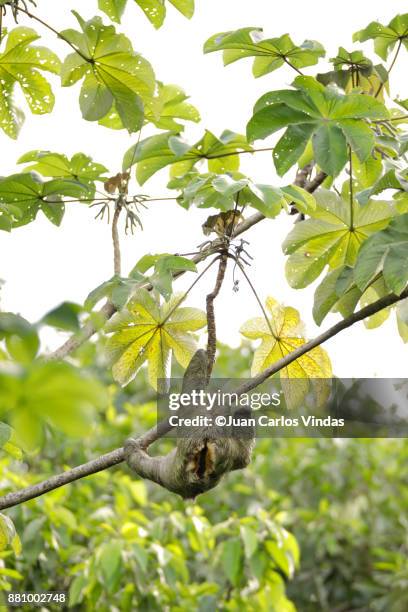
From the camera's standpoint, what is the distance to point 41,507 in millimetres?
2172

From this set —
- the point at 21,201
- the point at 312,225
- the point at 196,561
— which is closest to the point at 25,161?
the point at 21,201

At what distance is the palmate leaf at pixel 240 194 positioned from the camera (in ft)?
3.29

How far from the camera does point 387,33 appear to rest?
4.24 ft

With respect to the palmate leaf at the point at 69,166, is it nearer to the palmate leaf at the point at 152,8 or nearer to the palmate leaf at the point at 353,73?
the palmate leaf at the point at 152,8

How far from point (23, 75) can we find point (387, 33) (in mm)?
566

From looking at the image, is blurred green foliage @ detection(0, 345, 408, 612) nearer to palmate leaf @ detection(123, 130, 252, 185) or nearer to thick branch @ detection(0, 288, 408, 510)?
thick branch @ detection(0, 288, 408, 510)

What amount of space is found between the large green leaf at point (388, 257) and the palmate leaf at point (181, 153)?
400 mm

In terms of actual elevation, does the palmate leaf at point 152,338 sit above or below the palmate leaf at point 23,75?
below

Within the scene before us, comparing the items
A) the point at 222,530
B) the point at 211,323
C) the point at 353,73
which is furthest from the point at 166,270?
the point at 222,530

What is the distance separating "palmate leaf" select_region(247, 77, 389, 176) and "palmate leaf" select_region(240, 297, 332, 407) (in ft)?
0.93

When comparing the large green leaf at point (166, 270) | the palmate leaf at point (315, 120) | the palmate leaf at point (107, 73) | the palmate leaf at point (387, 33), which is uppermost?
the palmate leaf at point (387, 33)

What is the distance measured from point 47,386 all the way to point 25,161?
3.76 ft

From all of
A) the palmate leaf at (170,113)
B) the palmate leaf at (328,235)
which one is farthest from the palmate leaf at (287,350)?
the palmate leaf at (170,113)

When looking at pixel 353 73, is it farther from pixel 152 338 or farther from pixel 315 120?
pixel 152 338
